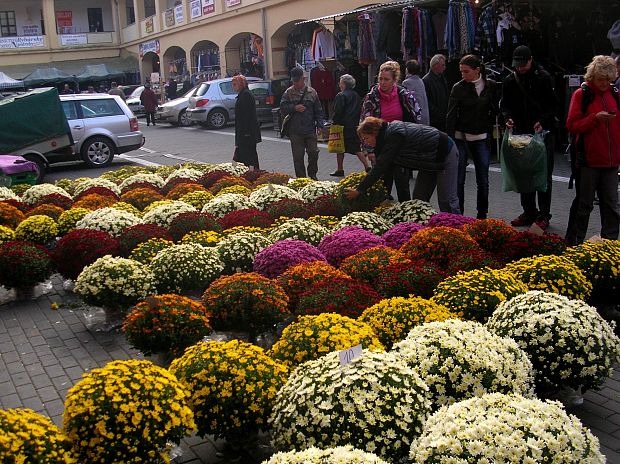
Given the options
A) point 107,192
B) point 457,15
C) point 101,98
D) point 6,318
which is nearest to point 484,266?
point 6,318

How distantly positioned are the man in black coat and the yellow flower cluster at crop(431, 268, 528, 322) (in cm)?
366

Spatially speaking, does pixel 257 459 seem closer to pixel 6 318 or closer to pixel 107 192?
pixel 6 318

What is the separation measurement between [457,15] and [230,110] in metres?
13.8

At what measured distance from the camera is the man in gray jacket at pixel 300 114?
1237 cm

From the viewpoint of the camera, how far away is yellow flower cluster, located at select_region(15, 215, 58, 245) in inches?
339

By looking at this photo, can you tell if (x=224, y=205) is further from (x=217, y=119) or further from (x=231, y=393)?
(x=217, y=119)

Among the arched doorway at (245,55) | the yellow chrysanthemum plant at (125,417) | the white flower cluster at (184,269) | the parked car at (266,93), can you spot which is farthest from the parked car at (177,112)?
the yellow chrysanthemum plant at (125,417)

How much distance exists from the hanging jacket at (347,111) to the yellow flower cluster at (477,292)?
776 centimetres

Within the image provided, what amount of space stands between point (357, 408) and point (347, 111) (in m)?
9.78

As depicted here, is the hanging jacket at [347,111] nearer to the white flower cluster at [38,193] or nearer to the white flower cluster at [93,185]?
the white flower cluster at [93,185]

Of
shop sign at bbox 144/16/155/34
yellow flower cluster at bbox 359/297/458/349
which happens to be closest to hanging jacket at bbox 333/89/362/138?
yellow flower cluster at bbox 359/297/458/349

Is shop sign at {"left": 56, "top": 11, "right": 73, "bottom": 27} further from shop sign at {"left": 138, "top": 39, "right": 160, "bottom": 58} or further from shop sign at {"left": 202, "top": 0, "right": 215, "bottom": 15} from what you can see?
shop sign at {"left": 202, "top": 0, "right": 215, "bottom": 15}

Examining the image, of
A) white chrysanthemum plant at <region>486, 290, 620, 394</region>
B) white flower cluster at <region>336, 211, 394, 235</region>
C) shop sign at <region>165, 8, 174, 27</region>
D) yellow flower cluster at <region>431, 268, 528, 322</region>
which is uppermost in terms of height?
shop sign at <region>165, 8, 174, 27</region>

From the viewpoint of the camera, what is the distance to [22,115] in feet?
54.9
